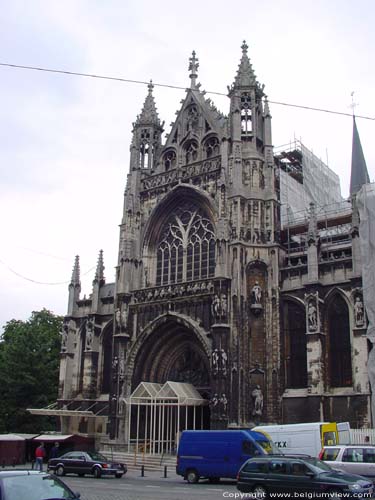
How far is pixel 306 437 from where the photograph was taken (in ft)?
76.1

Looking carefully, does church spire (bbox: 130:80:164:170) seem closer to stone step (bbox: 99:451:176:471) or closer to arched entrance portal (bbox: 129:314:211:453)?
arched entrance portal (bbox: 129:314:211:453)

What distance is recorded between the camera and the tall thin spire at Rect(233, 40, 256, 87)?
36.3 m

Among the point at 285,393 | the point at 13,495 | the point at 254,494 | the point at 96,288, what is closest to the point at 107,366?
the point at 96,288

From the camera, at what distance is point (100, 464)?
81.6ft

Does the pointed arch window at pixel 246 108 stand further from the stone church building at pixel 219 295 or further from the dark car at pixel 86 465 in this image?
the dark car at pixel 86 465

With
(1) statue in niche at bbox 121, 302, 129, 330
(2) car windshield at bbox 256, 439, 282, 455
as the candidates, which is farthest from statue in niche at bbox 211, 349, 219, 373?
(2) car windshield at bbox 256, 439, 282, 455

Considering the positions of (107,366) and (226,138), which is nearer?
(226,138)

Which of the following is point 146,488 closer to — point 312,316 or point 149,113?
point 312,316

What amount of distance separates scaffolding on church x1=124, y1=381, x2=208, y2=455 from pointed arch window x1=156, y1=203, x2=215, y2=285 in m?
6.42

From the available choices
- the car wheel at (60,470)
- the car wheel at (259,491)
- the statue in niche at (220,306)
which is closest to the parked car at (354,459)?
the car wheel at (259,491)

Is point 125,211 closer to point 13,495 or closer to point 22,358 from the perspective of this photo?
point 22,358

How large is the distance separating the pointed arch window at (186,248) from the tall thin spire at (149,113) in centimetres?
738

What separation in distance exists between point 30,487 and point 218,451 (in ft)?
46.8

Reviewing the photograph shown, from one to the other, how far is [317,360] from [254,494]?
1402 cm
